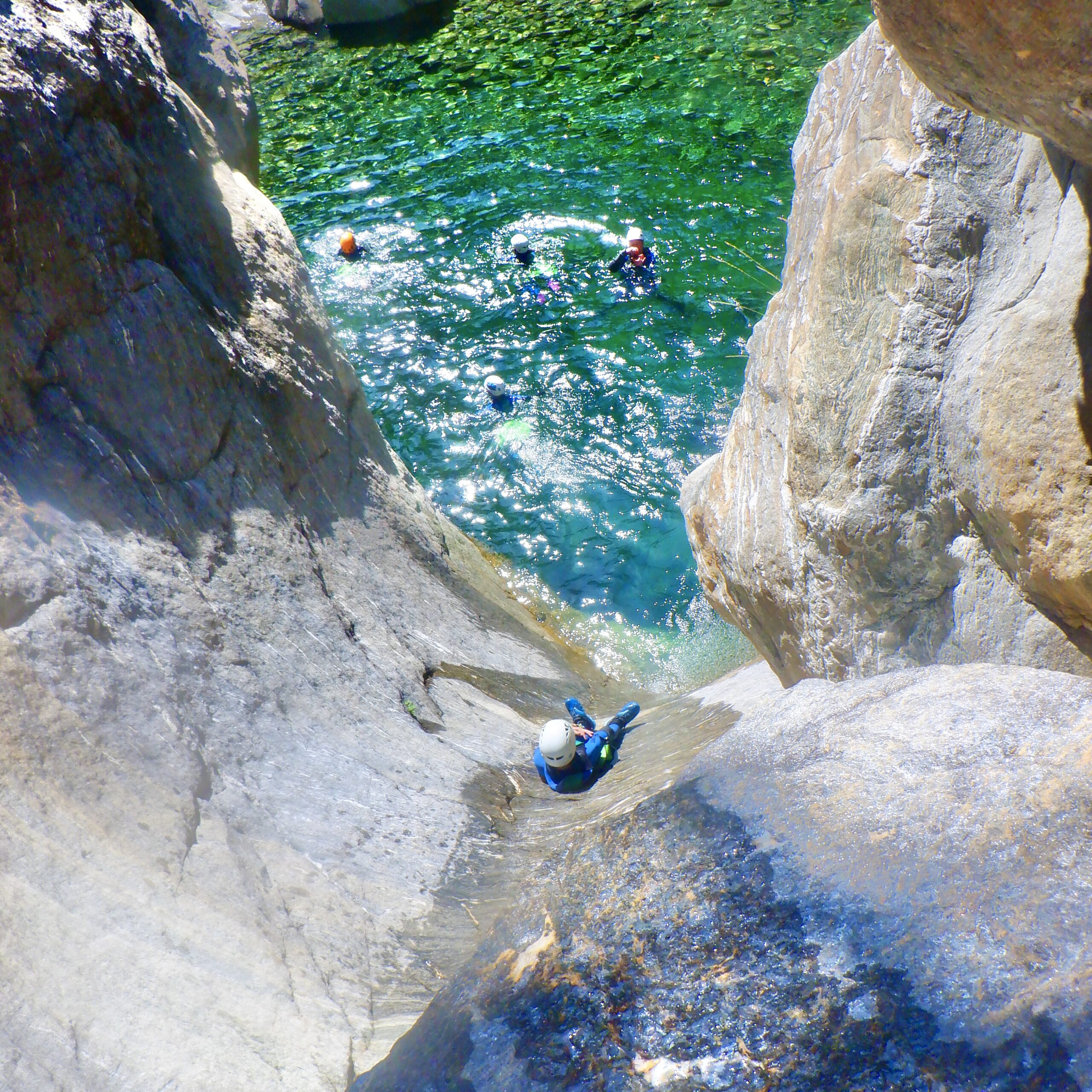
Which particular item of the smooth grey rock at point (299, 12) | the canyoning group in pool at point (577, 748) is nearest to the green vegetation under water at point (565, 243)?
the smooth grey rock at point (299, 12)

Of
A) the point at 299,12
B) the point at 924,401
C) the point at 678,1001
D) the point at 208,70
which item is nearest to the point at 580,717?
the point at 924,401

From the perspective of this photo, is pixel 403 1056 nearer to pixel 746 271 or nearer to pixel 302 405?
pixel 302 405

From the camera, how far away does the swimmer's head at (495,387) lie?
30.1 feet

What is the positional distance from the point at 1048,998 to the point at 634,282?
9.54m

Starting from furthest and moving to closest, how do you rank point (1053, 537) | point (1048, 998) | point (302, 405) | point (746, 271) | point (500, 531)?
point (746, 271), point (500, 531), point (302, 405), point (1053, 537), point (1048, 998)

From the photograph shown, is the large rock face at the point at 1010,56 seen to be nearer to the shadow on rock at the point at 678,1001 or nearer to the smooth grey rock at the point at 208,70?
the shadow on rock at the point at 678,1001

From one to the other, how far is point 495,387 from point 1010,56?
7264mm

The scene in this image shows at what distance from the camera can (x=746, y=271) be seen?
33.5 ft

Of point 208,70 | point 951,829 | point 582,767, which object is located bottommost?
point 582,767

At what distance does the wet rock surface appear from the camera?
1881 mm

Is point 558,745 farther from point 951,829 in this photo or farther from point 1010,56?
point 1010,56

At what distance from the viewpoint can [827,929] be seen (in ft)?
6.93

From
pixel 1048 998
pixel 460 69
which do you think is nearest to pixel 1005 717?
pixel 1048 998

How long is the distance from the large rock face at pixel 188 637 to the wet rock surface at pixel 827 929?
80 centimetres
